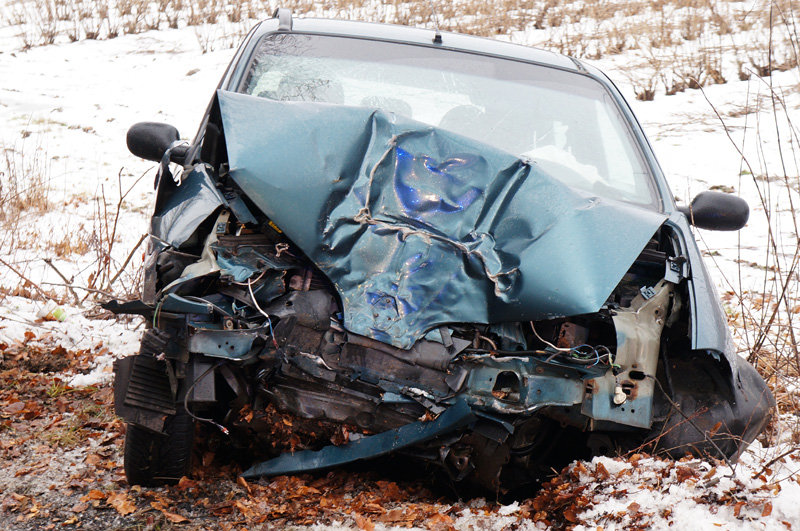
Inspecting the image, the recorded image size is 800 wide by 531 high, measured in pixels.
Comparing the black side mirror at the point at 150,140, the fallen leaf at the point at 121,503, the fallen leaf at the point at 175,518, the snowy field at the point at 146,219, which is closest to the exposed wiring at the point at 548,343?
the snowy field at the point at 146,219

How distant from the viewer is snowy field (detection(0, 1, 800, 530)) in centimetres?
245

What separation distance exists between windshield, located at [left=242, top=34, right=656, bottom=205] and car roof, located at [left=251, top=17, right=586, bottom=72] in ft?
0.22

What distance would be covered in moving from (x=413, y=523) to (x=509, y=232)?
1.05 m

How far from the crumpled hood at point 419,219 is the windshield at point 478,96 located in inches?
22.3

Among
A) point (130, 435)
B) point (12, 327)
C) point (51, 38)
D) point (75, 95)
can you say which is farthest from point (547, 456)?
point (51, 38)

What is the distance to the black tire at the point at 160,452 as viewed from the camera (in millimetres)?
2547

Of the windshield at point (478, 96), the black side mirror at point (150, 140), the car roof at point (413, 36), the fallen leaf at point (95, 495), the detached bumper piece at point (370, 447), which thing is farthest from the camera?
the car roof at point (413, 36)

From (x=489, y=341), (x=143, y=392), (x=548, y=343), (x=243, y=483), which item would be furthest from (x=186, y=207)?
(x=548, y=343)

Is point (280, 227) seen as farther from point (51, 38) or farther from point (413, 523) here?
point (51, 38)

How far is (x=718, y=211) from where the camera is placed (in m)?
3.31

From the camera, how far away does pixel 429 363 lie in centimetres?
237

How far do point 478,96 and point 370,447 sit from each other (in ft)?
6.07

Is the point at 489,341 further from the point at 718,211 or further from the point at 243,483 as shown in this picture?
the point at 718,211

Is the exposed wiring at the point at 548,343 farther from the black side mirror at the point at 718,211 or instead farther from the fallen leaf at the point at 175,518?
the fallen leaf at the point at 175,518
